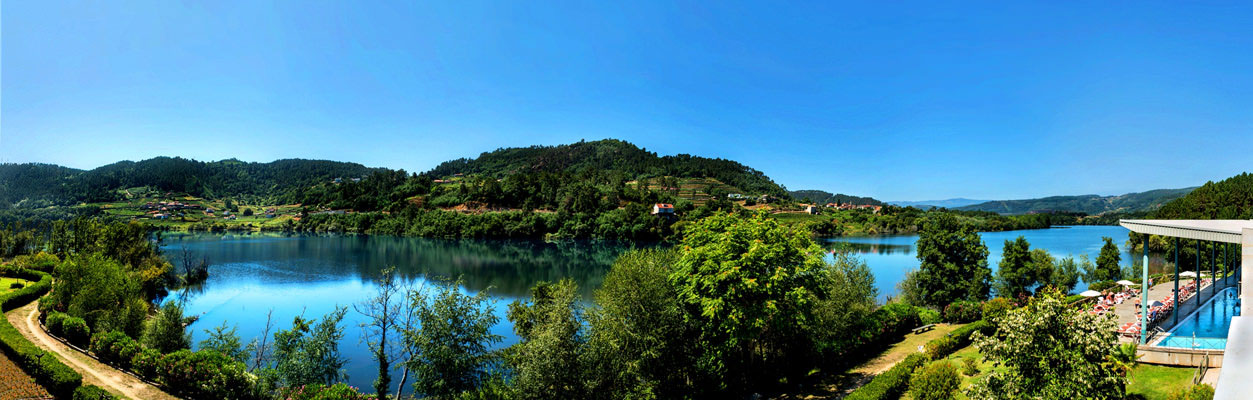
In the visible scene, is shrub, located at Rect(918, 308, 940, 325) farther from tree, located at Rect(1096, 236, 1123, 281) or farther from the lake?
tree, located at Rect(1096, 236, 1123, 281)

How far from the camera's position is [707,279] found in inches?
683

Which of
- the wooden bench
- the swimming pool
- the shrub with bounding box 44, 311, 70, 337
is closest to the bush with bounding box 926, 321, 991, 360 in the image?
the wooden bench

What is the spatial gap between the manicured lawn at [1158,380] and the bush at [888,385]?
5263 millimetres

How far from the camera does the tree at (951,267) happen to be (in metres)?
31.7

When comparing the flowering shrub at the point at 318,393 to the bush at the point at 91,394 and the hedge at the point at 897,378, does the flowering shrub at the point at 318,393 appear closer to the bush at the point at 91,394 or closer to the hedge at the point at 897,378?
the bush at the point at 91,394

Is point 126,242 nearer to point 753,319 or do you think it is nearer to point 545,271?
point 545,271

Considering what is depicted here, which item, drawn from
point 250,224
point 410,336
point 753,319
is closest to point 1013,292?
point 753,319

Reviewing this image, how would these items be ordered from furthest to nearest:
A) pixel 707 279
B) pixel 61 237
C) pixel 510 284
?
pixel 61 237, pixel 510 284, pixel 707 279

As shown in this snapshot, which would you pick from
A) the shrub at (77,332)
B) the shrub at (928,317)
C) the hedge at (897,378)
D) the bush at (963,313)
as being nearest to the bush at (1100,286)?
the bush at (963,313)

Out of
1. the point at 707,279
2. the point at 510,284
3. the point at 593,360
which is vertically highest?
the point at 707,279

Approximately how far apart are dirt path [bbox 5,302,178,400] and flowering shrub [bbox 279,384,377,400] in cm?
470

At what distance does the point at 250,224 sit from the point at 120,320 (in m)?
129

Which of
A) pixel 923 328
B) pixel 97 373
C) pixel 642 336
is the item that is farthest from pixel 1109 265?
pixel 97 373

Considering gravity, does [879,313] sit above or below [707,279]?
below
